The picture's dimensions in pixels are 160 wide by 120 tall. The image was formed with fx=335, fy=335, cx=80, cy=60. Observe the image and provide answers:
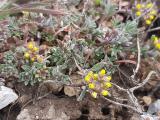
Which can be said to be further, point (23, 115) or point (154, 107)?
point (154, 107)

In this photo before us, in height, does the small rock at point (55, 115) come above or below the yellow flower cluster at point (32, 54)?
below

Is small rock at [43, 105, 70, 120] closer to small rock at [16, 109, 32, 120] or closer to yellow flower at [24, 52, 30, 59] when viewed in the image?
small rock at [16, 109, 32, 120]

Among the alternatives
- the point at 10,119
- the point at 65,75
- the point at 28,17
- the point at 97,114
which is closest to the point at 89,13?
the point at 28,17

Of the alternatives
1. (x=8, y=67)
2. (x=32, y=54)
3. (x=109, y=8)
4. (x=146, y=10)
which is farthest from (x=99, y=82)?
(x=146, y=10)

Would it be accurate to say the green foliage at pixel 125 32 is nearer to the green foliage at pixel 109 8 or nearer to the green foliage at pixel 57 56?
the green foliage at pixel 109 8

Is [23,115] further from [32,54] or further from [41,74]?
[32,54]

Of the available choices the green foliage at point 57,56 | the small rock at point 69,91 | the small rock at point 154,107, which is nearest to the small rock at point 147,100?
the small rock at point 154,107

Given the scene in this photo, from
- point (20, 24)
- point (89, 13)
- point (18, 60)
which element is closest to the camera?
point (18, 60)

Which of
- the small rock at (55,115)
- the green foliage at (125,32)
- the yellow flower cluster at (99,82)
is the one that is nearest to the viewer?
the yellow flower cluster at (99,82)

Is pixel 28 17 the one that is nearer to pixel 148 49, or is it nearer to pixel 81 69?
pixel 81 69
